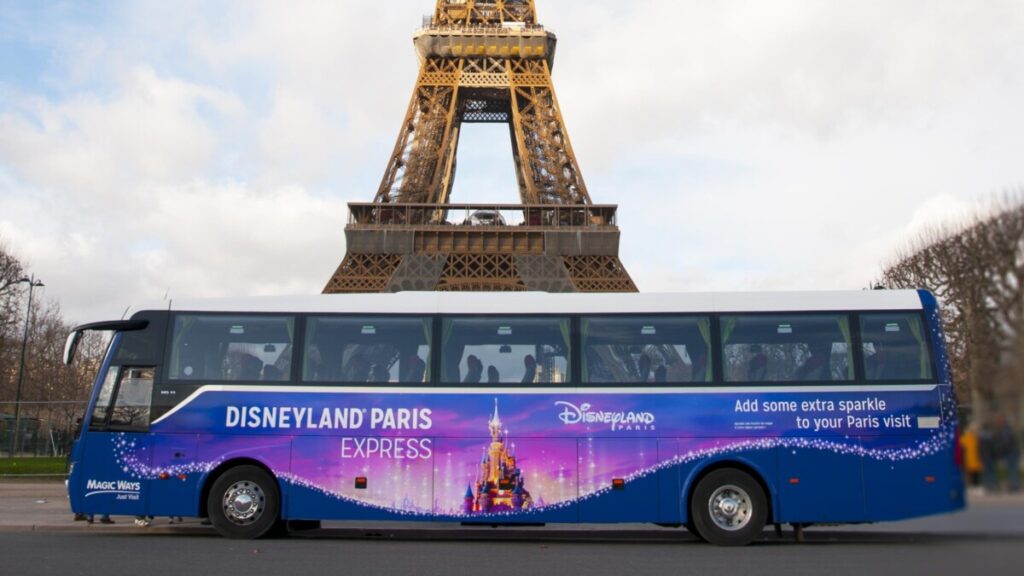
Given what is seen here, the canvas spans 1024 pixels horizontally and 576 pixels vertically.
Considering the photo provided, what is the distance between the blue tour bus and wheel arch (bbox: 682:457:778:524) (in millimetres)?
25

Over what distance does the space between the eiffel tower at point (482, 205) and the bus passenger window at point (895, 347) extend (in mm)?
31489

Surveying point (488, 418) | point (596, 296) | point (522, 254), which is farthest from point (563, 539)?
point (522, 254)

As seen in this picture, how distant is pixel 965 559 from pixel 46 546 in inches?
424

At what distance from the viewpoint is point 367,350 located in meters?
10.7

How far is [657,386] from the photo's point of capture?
1033 cm

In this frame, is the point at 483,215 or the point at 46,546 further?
the point at 483,215

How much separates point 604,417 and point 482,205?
36935 millimetres

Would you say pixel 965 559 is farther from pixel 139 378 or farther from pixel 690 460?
pixel 139 378

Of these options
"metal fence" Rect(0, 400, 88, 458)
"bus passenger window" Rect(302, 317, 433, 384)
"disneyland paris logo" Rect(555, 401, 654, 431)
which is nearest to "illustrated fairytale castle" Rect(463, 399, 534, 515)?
"disneyland paris logo" Rect(555, 401, 654, 431)

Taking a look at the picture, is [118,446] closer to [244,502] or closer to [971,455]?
[244,502]

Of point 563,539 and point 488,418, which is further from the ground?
point 488,418

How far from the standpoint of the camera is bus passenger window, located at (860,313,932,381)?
10016mm

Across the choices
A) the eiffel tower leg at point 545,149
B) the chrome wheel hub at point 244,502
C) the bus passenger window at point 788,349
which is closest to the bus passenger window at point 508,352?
the bus passenger window at point 788,349

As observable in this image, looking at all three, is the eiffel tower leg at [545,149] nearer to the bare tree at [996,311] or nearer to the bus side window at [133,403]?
the bus side window at [133,403]
